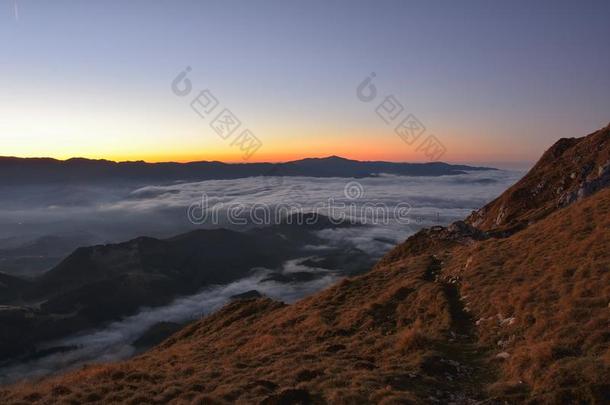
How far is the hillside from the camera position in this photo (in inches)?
649

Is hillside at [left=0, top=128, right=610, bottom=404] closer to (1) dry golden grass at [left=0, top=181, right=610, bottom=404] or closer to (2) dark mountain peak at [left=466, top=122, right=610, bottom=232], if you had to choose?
(1) dry golden grass at [left=0, top=181, right=610, bottom=404]

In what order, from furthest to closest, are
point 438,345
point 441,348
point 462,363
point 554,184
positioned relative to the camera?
point 554,184
point 438,345
point 441,348
point 462,363

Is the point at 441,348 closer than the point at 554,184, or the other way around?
A: the point at 441,348

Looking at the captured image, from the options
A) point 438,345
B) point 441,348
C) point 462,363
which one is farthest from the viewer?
point 438,345

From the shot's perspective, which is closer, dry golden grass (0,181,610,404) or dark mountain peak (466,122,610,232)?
dry golden grass (0,181,610,404)

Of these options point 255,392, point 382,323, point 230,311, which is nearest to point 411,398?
point 255,392

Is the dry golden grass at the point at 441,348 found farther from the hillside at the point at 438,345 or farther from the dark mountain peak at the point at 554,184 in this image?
the dark mountain peak at the point at 554,184

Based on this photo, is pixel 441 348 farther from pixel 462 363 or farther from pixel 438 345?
pixel 462 363

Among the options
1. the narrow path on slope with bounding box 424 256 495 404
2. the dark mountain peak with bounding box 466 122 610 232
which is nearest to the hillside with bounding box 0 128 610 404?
the narrow path on slope with bounding box 424 256 495 404

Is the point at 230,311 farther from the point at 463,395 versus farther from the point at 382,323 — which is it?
the point at 463,395

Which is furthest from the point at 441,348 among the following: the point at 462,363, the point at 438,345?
the point at 462,363

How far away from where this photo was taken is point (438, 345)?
22.3 meters

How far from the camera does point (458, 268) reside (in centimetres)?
3750

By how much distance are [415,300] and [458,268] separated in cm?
723
